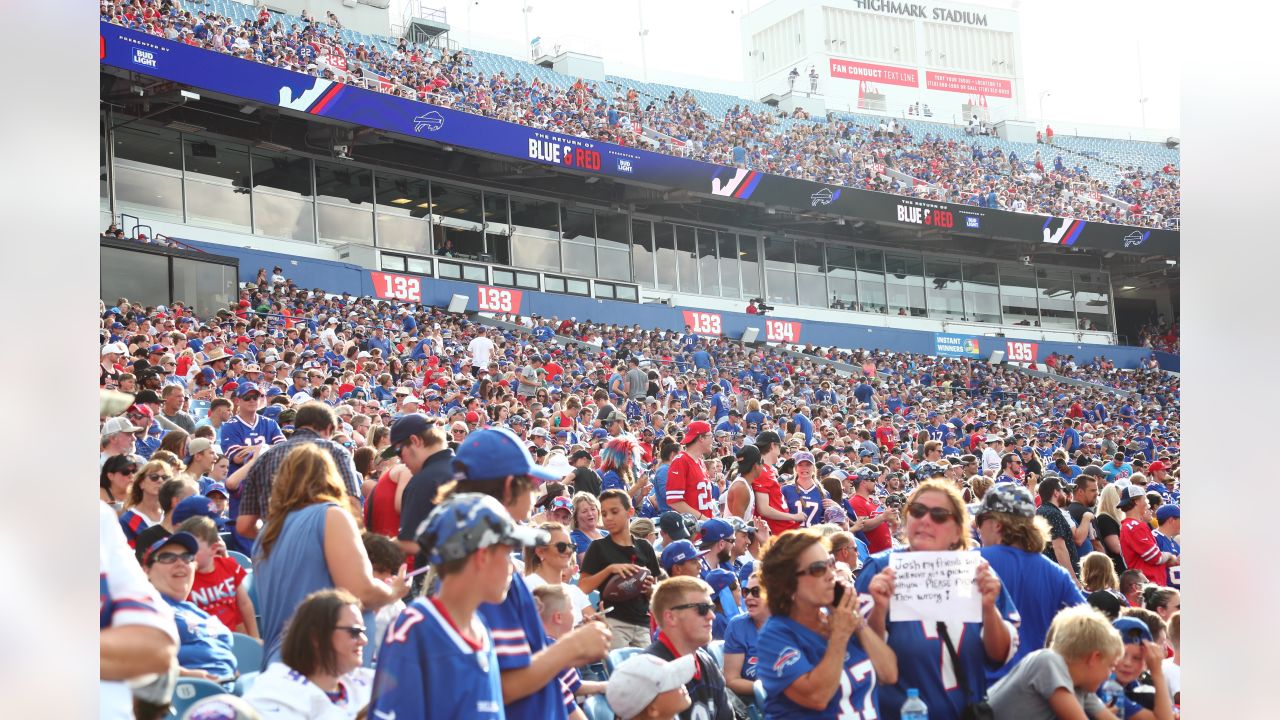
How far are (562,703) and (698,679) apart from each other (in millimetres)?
1399

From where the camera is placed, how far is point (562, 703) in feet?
10.4

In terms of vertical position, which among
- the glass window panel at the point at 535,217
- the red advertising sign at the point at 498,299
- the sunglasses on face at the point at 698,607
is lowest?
the sunglasses on face at the point at 698,607

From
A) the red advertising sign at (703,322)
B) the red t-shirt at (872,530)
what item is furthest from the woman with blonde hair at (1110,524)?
the red advertising sign at (703,322)

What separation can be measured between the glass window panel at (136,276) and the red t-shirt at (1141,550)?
16.2 metres

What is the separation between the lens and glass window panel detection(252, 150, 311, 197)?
1083 inches

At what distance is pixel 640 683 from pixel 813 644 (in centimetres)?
60

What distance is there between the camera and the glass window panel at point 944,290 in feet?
130

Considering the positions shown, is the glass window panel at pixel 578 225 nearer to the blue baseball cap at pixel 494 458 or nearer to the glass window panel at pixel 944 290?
the glass window panel at pixel 944 290

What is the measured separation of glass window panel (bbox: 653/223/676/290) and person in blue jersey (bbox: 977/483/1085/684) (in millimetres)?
29700

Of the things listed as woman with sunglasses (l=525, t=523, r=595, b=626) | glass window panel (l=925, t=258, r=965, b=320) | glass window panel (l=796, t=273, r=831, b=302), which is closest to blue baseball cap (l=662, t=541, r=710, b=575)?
woman with sunglasses (l=525, t=523, r=595, b=626)

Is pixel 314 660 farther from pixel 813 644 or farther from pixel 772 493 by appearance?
pixel 772 493
